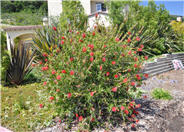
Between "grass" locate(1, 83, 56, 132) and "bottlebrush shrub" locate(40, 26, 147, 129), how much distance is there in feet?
1.35

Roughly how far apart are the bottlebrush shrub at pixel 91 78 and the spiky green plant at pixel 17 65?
2.72 meters

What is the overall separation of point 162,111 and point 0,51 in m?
4.87

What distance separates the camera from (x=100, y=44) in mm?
2900

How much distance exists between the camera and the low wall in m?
6.84

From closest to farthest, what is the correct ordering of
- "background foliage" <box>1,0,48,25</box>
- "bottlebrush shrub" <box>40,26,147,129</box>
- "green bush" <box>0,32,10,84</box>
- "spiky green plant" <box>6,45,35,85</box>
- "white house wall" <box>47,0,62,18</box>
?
1. "bottlebrush shrub" <box>40,26,147,129</box>
2. "green bush" <box>0,32,10,84</box>
3. "spiky green plant" <box>6,45,35,85</box>
4. "white house wall" <box>47,0,62,18</box>
5. "background foliage" <box>1,0,48,25</box>

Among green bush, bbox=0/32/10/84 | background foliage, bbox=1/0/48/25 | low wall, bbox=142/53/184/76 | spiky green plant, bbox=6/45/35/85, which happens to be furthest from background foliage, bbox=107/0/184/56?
background foliage, bbox=1/0/48/25

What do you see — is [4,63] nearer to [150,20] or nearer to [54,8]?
[150,20]

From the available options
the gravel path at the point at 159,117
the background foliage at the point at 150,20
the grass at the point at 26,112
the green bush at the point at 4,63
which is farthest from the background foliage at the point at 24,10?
the gravel path at the point at 159,117

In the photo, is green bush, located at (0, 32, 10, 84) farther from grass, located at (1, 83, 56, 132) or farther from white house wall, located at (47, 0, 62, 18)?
white house wall, located at (47, 0, 62, 18)

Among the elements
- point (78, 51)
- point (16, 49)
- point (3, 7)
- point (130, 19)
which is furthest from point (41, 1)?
point (78, 51)

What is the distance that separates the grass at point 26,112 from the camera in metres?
3.00

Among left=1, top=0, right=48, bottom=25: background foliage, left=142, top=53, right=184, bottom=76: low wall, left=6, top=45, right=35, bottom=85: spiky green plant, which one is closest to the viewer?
left=6, top=45, right=35, bottom=85: spiky green plant

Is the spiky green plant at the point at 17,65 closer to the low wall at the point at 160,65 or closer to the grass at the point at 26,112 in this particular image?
the grass at the point at 26,112

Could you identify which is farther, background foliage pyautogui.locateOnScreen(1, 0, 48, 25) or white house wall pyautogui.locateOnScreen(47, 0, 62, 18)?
background foliage pyautogui.locateOnScreen(1, 0, 48, 25)
